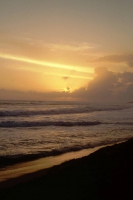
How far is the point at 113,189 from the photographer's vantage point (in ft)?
17.4

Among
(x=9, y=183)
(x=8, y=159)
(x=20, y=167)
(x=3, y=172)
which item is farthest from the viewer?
(x=8, y=159)

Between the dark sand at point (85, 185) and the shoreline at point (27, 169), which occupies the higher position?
the dark sand at point (85, 185)

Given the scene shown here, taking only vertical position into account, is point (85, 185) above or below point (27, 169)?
above

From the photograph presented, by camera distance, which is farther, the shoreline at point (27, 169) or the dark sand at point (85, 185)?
the shoreline at point (27, 169)

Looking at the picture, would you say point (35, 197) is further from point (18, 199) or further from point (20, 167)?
point (20, 167)

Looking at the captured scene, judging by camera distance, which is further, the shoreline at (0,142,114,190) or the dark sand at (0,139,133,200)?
the shoreline at (0,142,114,190)

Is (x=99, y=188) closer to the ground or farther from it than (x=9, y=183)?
farther from it

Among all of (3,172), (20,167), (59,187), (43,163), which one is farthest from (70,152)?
(59,187)

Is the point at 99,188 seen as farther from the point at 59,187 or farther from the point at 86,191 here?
the point at 59,187

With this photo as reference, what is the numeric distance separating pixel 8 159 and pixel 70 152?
3.39m

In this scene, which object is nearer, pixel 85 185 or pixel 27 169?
pixel 85 185

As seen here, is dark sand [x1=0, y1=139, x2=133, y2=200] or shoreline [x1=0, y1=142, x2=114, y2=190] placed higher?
dark sand [x1=0, y1=139, x2=133, y2=200]

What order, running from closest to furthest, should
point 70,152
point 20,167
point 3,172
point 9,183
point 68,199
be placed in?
point 68,199, point 9,183, point 3,172, point 20,167, point 70,152

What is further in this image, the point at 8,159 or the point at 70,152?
the point at 70,152
